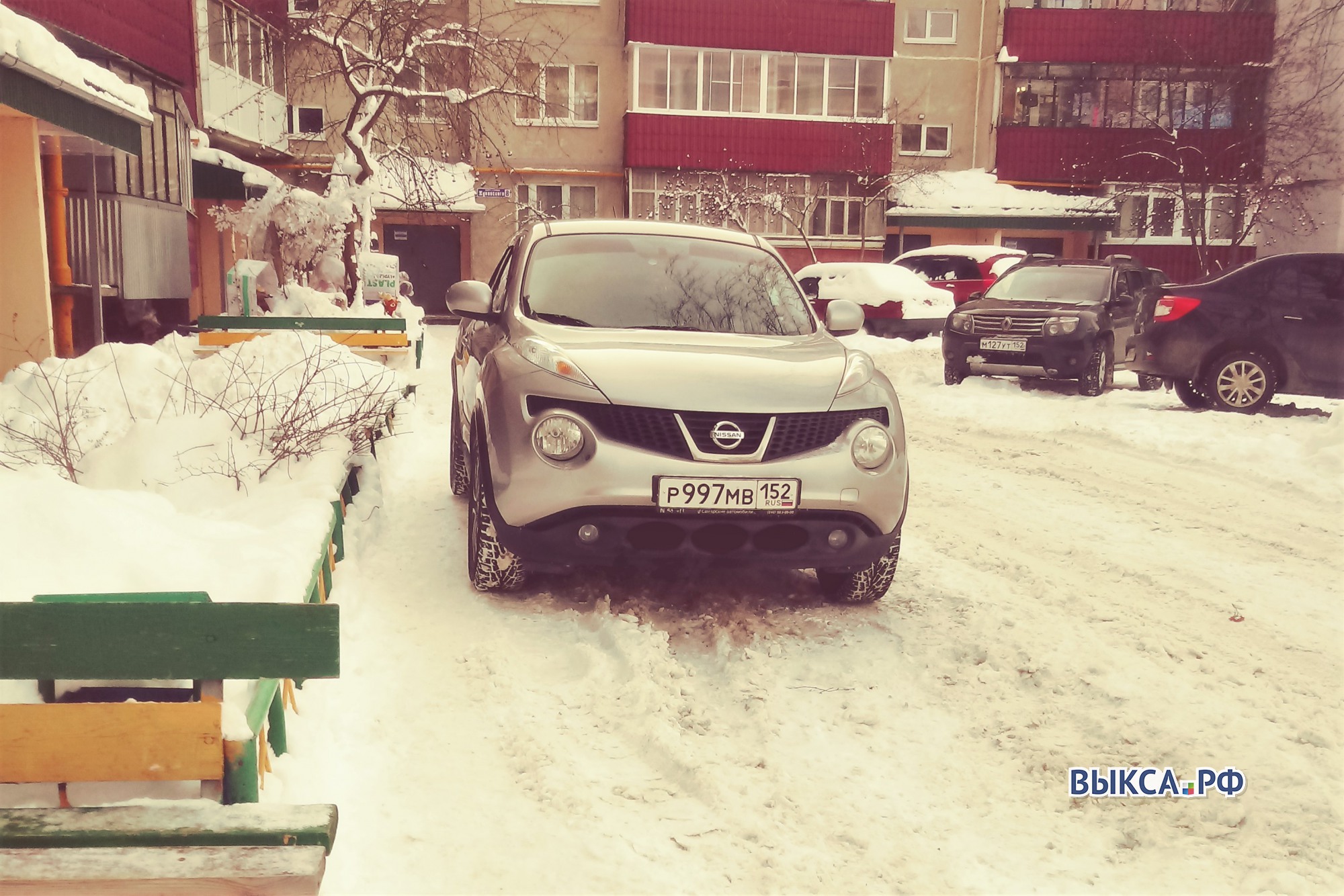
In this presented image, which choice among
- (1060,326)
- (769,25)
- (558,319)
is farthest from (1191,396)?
(769,25)

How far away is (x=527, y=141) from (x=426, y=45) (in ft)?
49.3

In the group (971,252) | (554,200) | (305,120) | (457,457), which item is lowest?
(457,457)

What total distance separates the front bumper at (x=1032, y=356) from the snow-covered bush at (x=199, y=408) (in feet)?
24.7

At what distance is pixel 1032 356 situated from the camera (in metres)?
13.9

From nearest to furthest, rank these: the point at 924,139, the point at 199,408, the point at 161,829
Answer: the point at 161,829 < the point at 199,408 < the point at 924,139

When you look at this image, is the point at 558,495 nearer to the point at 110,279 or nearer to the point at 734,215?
the point at 110,279

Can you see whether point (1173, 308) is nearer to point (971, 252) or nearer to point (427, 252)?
point (971, 252)

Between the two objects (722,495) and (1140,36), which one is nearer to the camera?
(722,495)

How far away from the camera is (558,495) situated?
182 inches

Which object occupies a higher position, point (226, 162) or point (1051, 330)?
point (226, 162)

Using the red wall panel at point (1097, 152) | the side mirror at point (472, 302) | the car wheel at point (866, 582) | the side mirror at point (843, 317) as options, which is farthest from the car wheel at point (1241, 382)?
the red wall panel at point (1097, 152)

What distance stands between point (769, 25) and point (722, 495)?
35.9 meters

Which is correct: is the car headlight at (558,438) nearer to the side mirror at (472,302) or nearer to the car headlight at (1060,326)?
the side mirror at (472,302)

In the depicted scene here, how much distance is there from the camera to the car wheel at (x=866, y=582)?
17.0 ft
